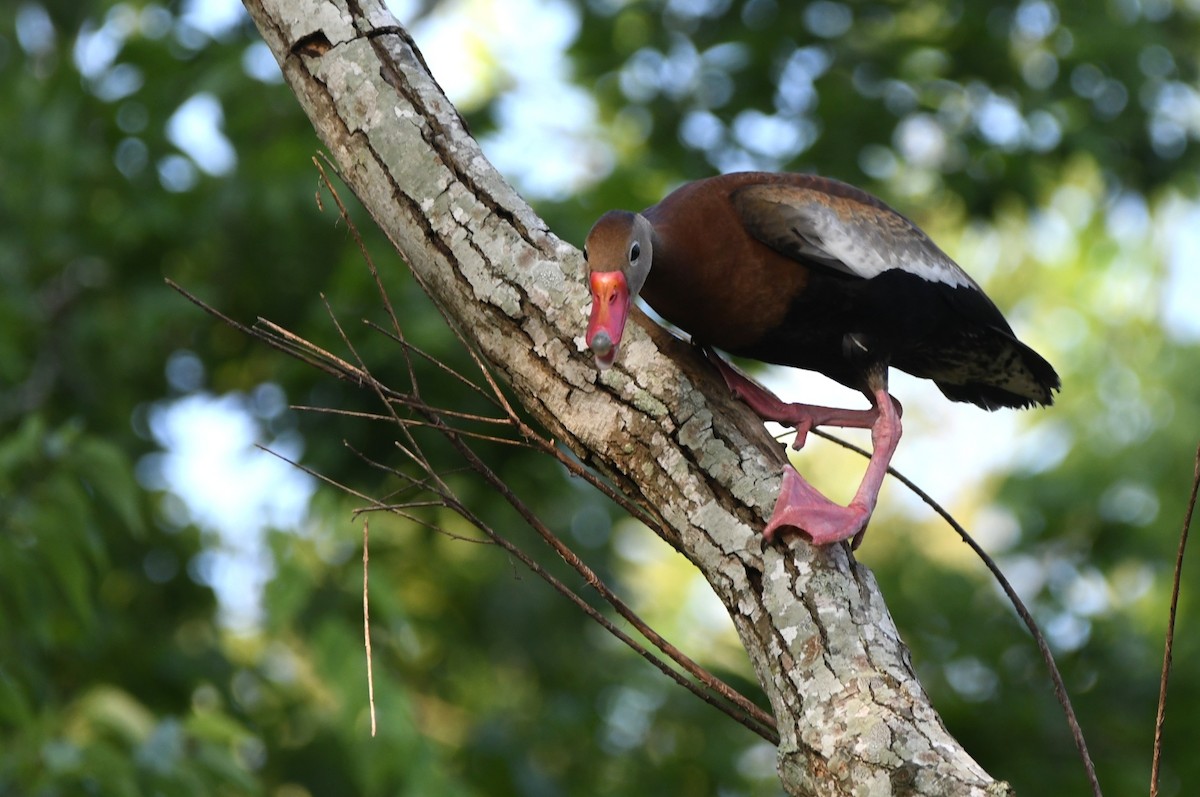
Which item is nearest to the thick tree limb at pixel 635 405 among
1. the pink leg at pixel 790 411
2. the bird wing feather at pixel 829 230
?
the pink leg at pixel 790 411

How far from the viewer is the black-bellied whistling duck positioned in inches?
125

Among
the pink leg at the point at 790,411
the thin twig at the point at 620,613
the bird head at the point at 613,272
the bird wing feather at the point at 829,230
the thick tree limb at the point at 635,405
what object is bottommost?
the thin twig at the point at 620,613

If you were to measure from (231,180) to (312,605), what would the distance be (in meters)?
1.90

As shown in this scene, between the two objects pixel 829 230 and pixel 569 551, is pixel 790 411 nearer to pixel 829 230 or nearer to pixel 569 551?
pixel 829 230

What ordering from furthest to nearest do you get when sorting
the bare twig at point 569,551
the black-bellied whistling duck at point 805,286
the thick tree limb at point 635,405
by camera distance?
the black-bellied whistling duck at point 805,286 → the bare twig at point 569,551 → the thick tree limb at point 635,405

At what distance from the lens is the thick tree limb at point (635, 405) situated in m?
2.05

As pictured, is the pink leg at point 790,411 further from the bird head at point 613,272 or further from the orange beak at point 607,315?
the orange beak at point 607,315

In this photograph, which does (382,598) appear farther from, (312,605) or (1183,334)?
(1183,334)

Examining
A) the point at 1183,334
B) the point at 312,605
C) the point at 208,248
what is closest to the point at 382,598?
the point at 312,605

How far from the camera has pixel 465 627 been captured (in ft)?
22.0

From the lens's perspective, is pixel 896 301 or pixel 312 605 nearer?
pixel 896 301

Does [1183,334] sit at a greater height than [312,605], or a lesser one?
greater

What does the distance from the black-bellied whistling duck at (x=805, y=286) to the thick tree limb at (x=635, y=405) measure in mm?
461

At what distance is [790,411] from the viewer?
10.2ft
